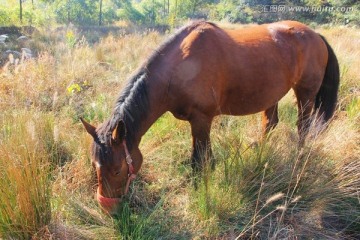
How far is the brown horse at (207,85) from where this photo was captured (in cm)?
232

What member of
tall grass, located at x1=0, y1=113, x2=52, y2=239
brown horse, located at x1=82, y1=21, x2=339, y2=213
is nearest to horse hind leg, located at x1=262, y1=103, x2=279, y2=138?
brown horse, located at x1=82, y1=21, x2=339, y2=213

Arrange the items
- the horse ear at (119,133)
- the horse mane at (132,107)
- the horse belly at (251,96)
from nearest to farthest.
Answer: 1. the horse ear at (119,133)
2. the horse mane at (132,107)
3. the horse belly at (251,96)

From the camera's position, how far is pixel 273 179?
2590mm

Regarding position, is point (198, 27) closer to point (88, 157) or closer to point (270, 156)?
point (270, 156)

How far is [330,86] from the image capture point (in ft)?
13.8

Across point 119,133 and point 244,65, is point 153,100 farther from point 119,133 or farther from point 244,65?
point 244,65

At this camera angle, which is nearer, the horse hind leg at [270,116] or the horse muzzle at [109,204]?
the horse muzzle at [109,204]

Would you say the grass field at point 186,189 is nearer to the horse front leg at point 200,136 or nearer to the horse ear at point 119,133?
the horse front leg at point 200,136

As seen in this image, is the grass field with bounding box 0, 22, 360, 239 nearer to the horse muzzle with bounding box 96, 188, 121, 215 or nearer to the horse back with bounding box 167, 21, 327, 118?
the horse muzzle with bounding box 96, 188, 121, 215

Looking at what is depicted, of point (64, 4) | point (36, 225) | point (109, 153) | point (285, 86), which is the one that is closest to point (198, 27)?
point (285, 86)

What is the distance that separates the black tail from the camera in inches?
164

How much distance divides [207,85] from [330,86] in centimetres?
224

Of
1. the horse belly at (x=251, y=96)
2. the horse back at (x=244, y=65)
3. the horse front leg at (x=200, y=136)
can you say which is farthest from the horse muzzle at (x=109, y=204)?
the horse belly at (x=251, y=96)

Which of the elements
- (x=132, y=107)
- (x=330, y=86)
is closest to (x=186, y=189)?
A: (x=132, y=107)
